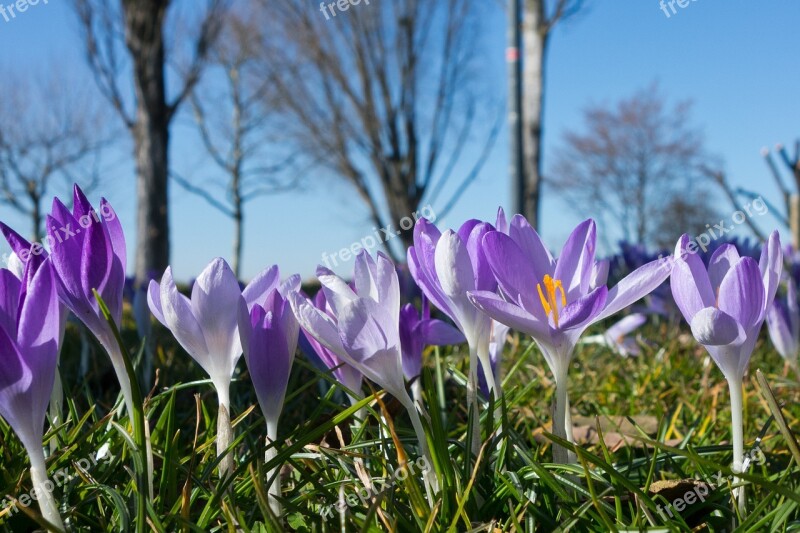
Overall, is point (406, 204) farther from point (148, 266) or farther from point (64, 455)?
point (64, 455)

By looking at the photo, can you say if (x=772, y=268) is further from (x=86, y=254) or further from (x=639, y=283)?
(x=86, y=254)

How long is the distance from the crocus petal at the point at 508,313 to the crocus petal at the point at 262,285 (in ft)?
0.96

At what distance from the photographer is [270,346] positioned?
0.89m

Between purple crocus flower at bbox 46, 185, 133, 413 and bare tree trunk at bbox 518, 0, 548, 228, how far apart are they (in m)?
10.5

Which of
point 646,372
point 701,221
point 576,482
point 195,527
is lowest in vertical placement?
point 701,221

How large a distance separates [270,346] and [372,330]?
154 mm

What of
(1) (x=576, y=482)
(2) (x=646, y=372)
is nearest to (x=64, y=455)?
(1) (x=576, y=482)

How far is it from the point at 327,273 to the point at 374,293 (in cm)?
7

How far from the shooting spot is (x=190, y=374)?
2.21 metres

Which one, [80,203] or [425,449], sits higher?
[80,203]

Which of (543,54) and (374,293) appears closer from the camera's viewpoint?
(374,293)

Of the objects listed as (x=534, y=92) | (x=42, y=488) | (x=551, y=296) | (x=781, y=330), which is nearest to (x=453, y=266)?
(x=551, y=296)

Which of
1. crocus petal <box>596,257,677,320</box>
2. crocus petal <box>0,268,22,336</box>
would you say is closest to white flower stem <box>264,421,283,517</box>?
crocus petal <box>0,268,22,336</box>

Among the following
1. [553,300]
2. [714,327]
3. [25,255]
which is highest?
[25,255]
